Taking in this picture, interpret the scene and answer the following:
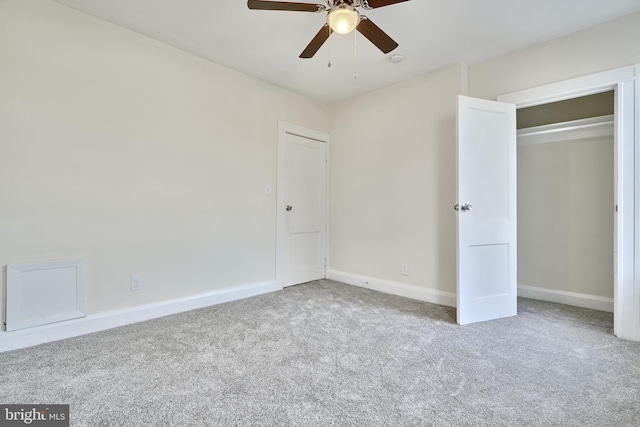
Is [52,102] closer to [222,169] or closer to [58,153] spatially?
[58,153]

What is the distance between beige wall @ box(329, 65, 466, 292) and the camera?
3.14m

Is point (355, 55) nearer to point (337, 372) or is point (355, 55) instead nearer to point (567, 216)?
point (337, 372)

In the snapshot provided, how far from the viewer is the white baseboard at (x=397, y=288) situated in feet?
10.2

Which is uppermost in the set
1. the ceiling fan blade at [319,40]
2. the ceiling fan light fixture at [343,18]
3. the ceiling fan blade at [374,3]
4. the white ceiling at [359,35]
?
the white ceiling at [359,35]

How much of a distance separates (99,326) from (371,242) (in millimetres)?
2891

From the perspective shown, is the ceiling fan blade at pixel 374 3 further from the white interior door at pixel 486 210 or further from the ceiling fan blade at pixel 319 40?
the white interior door at pixel 486 210

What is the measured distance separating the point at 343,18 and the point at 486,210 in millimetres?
2074

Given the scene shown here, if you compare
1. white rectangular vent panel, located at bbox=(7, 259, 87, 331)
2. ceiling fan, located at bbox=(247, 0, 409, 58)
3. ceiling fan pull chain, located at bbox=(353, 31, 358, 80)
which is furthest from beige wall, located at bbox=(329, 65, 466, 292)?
white rectangular vent panel, located at bbox=(7, 259, 87, 331)

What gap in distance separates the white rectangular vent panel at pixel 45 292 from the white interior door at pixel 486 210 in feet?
10.3

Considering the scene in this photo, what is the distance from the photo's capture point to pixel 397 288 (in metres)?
3.50

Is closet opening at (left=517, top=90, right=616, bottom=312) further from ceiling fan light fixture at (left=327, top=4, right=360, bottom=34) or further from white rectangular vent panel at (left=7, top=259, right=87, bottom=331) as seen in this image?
white rectangular vent panel at (left=7, top=259, right=87, bottom=331)

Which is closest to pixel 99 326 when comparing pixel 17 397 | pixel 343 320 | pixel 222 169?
pixel 17 397

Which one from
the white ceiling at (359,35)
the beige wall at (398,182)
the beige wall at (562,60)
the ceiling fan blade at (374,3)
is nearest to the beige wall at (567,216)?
the beige wall at (562,60)

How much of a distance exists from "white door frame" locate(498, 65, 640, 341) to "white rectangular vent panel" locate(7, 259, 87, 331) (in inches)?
167
